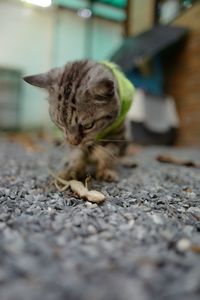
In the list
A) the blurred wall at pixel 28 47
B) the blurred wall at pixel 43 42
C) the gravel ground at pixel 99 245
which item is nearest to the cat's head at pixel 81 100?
the gravel ground at pixel 99 245

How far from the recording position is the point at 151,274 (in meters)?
0.58

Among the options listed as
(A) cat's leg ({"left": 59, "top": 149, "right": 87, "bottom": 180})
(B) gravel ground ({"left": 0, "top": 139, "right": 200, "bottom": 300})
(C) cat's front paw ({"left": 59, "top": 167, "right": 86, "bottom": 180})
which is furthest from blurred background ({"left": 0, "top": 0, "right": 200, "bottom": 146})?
(B) gravel ground ({"left": 0, "top": 139, "right": 200, "bottom": 300})

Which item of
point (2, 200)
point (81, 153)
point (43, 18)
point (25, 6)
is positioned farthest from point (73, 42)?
point (2, 200)

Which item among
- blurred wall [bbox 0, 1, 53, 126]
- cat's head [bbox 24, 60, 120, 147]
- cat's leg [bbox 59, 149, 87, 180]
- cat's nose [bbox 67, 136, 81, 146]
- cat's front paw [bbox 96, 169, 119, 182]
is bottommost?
cat's front paw [bbox 96, 169, 119, 182]

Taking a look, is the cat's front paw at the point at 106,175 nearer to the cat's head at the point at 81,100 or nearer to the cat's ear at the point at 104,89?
the cat's head at the point at 81,100

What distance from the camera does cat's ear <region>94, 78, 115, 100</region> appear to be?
51.6 inches

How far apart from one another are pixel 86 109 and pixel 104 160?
317 mm

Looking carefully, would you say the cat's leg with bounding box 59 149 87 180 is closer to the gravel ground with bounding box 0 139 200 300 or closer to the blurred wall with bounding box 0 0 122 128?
the gravel ground with bounding box 0 139 200 300

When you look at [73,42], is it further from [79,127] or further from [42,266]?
[42,266]

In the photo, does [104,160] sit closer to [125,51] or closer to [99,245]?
[99,245]

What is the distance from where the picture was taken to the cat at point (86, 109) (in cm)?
136

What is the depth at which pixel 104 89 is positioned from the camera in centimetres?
134

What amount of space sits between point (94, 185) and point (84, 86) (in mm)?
428

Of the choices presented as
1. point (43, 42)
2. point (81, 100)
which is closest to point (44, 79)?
point (81, 100)
